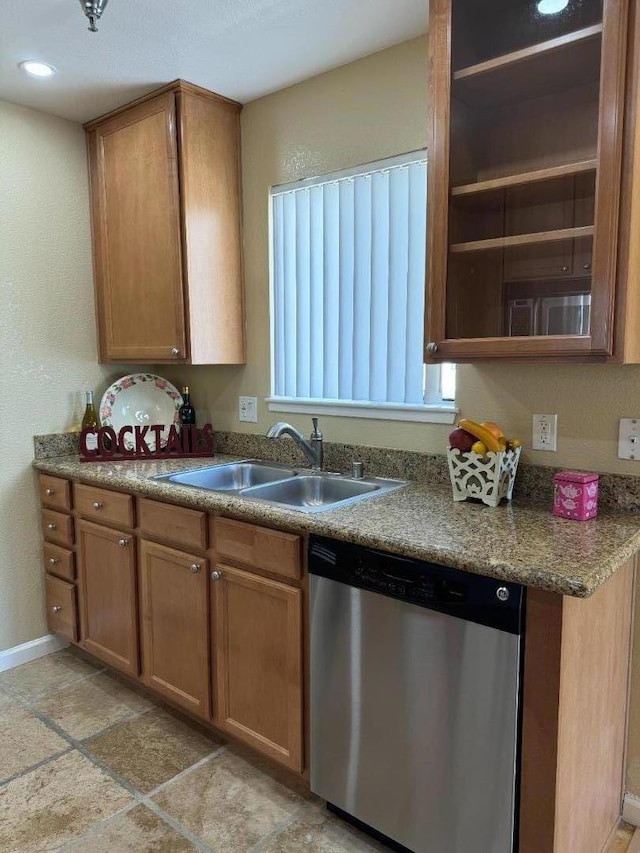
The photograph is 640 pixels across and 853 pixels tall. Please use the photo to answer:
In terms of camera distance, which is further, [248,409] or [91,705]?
[248,409]

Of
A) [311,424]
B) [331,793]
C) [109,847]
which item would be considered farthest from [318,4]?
[109,847]

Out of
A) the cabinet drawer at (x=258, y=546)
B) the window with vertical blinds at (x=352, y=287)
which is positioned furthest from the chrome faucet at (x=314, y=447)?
the cabinet drawer at (x=258, y=546)

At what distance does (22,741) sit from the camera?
2.16 m

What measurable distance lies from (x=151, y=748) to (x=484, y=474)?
1.51m

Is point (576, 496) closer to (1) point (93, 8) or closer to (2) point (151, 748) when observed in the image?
(2) point (151, 748)

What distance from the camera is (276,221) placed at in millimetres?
2553

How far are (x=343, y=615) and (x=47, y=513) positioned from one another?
5.53 ft

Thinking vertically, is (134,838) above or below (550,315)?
below

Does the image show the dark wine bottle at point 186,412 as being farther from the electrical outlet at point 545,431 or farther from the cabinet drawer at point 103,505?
the electrical outlet at point 545,431

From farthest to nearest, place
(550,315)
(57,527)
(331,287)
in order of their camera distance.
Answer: (57,527), (331,287), (550,315)

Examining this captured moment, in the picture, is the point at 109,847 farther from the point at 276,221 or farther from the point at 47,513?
the point at 276,221

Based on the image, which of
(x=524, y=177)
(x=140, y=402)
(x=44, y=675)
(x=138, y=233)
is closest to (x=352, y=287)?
(x=524, y=177)

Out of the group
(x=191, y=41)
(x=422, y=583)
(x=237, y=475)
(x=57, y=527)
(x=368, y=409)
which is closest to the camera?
(x=422, y=583)

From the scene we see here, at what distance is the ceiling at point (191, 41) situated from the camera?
186 centimetres
